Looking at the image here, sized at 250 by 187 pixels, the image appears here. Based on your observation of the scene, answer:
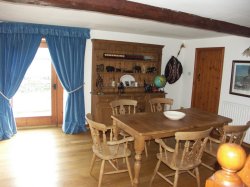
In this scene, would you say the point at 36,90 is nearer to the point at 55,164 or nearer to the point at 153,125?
the point at 55,164

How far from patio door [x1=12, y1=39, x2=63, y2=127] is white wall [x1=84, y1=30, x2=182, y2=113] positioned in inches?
27.4

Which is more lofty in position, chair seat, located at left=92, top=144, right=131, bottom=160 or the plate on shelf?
the plate on shelf

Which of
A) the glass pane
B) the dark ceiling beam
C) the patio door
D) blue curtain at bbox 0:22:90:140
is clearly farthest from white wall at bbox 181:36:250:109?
the glass pane

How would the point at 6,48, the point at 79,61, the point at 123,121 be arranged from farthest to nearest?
the point at 79,61 → the point at 6,48 → the point at 123,121

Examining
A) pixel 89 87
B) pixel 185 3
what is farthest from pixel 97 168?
pixel 185 3

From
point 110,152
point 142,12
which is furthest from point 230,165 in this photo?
point 110,152

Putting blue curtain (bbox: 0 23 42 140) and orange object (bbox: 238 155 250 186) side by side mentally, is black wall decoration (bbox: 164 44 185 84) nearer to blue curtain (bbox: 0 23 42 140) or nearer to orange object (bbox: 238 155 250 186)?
blue curtain (bbox: 0 23 42 140)

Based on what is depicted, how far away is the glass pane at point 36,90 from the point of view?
16.2ft

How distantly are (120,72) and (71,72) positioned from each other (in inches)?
48.5

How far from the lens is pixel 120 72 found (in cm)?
540

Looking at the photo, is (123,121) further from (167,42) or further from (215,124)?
(167,42)

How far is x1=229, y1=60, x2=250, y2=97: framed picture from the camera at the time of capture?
177 inches

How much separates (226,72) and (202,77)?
0.78 m

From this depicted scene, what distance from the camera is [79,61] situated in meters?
4.86
